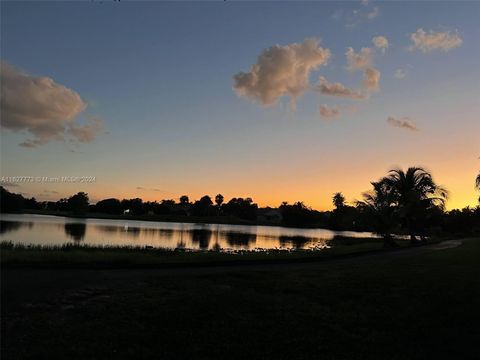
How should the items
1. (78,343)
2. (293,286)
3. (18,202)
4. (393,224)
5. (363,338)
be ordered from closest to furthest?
(78,343) < (363,338) < (293,286) < (393,224) < (18,202)

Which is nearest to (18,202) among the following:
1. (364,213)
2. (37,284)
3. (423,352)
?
(364,213)

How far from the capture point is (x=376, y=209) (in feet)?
117

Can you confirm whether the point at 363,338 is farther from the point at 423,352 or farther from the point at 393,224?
the point at 393,224

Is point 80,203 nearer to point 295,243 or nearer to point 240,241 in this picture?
point 240,241

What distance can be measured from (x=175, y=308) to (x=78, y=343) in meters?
2.53

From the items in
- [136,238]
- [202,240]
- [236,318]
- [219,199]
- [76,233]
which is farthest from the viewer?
[219,199]

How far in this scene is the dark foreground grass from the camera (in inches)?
242

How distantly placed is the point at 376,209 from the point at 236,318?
99.0 feet

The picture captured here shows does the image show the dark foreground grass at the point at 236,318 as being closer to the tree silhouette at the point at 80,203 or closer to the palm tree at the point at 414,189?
the palm tree at the point at 414,189

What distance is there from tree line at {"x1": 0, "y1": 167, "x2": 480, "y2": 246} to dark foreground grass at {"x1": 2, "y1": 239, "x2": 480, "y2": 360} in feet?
71.4

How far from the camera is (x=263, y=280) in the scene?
40.9 feet

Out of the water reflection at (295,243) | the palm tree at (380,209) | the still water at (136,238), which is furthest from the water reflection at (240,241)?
the palm tree at (380,209)

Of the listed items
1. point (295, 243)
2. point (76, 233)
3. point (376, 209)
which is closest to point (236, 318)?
point (376, 209)

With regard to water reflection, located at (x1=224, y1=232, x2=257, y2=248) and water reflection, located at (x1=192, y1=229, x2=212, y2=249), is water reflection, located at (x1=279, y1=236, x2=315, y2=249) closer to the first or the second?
water reflection, located at (x1=224, y1=232, x2=257, y2=248)
